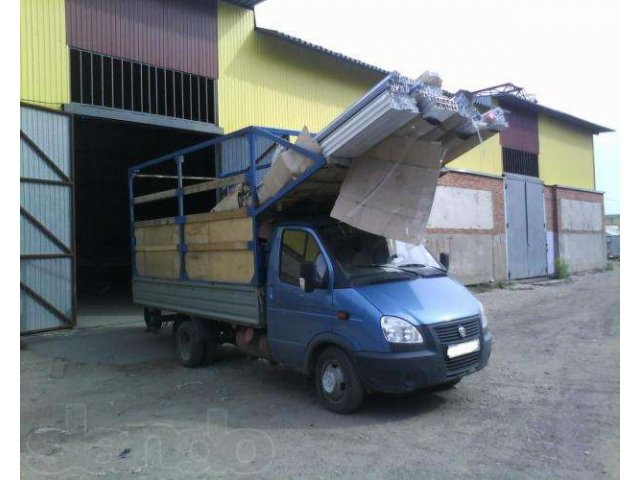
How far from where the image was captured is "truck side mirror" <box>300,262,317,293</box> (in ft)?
18.6

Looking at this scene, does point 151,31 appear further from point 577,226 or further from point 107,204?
point 577,226

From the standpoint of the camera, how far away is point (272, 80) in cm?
1441

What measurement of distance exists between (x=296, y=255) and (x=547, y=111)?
22.8 meters

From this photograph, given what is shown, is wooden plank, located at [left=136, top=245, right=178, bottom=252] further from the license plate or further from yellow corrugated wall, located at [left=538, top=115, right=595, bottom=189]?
yellow corrugated wall, located at [left=538, top=115, right=595, bottom=189]

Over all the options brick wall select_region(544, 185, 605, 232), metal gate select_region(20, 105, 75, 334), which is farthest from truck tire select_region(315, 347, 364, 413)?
brick wall select_region(544, 185, 605, 232)

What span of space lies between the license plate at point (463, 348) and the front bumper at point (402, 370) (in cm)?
12

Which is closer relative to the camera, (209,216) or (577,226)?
(209,216)

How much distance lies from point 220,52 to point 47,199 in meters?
5.46

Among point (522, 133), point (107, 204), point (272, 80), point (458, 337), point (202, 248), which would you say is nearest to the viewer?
point (458, 337)

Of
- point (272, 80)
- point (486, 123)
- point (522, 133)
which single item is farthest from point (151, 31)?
point (522, 133)

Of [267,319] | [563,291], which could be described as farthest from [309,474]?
[563,291]

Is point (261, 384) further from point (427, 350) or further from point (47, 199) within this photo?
point (47, 199)

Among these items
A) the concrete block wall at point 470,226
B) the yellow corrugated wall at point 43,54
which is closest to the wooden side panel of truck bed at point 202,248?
the yellow corrugated wall at point 43,54

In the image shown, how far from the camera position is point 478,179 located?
19.3 m
